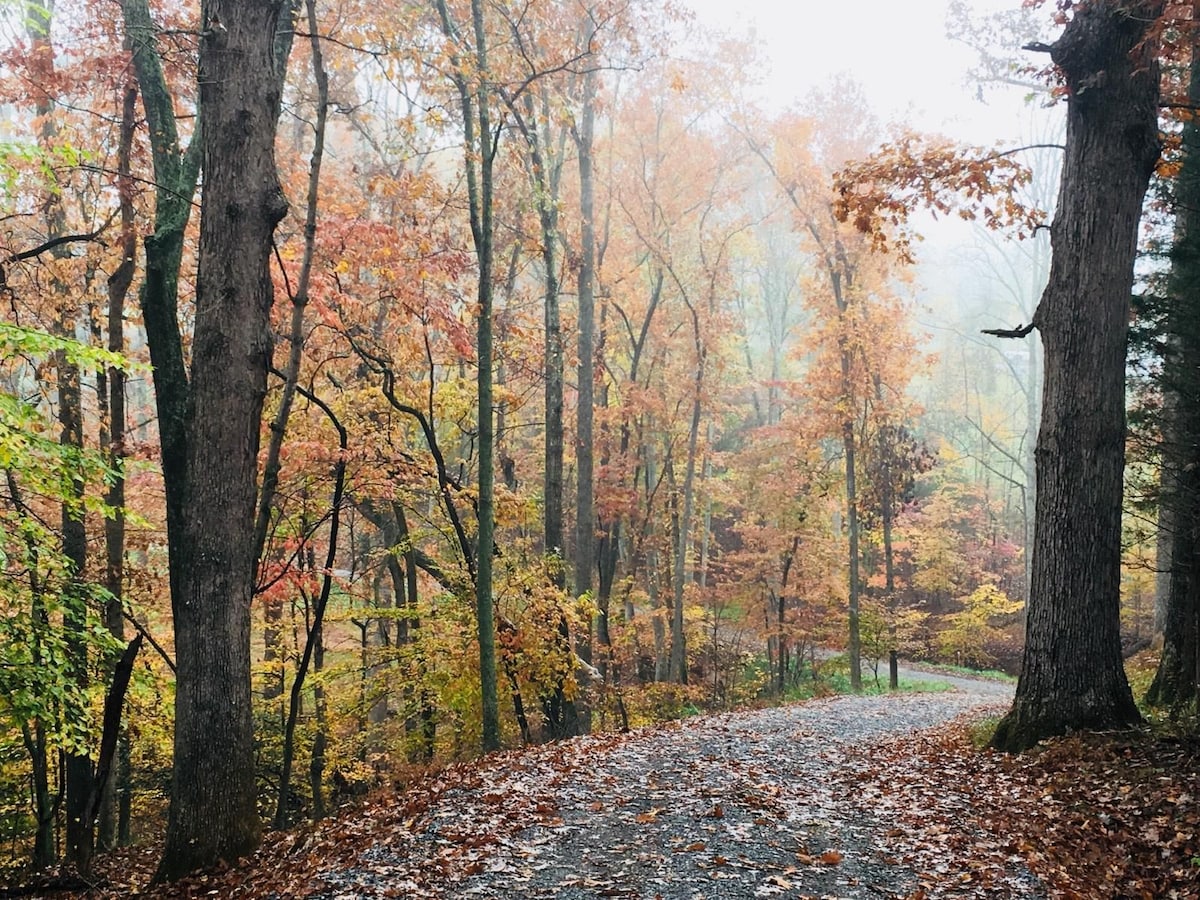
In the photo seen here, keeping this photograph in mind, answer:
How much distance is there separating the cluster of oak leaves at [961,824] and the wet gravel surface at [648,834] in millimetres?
35

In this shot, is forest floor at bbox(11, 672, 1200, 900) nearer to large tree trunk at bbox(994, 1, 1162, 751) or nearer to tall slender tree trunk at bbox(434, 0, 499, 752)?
large tree trunk at bbox(994, 1, 1162, 751)

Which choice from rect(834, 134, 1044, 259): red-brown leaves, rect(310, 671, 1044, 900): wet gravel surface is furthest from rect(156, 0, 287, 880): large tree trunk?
rect(834, 134, 1044, 259): red-brown leaves

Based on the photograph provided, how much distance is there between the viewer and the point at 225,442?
18.8 feet

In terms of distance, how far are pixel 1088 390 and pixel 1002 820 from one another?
13.1 feet

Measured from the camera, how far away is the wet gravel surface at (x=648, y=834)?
4133mm

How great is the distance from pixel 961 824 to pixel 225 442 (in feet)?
19.1

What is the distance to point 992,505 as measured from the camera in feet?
116

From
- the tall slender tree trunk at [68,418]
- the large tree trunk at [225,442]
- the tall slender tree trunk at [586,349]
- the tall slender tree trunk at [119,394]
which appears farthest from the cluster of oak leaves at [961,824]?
the tall slender tree trunk at [586,349]

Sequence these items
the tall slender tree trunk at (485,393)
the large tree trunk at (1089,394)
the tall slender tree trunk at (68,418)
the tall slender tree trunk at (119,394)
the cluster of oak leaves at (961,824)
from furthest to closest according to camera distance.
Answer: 1. the tall slender tree trunk at (485,393)
2. the tall slender tree trunk at (119,394)
3. the tall slender tree trunk at (68,418)
4. the large tree trunk at (1089,394)
5. the cluster of oak leaves at (961,824)

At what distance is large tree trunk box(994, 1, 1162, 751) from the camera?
688 centimetres

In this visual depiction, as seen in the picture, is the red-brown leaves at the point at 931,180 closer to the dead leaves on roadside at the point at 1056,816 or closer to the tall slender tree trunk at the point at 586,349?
the dead leaves on roadside at the point at 1056,816

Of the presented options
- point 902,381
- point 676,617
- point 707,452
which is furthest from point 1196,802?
point 707,452

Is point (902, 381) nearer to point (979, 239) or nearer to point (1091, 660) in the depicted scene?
point (1091, 660)

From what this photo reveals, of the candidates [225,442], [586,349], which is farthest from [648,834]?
[586,349]
